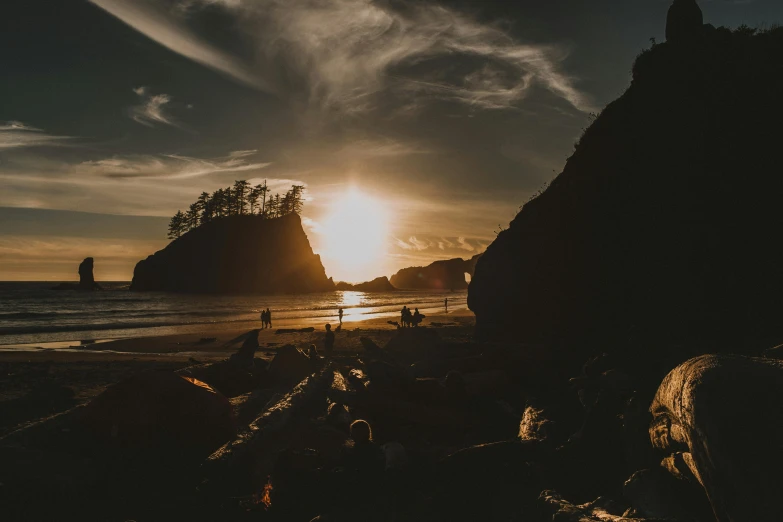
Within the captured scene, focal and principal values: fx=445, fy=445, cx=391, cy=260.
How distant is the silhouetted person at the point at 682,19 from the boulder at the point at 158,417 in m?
15.8

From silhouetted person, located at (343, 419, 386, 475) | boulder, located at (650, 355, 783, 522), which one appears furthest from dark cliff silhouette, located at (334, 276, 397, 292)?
boulder, located at (650, 355, 783, 522)

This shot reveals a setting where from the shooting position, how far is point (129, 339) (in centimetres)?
2853

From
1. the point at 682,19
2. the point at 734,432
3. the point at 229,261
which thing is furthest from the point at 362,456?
the point at 229,261

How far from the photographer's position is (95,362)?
58.6 feet

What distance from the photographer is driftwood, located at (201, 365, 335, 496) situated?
227 inches

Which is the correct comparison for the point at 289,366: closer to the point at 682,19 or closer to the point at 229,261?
the point at 682,19

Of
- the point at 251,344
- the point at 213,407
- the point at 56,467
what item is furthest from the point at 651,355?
the point at 251,344

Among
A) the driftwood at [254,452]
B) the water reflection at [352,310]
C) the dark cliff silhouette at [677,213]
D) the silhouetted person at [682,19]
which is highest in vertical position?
the silhouetted person at [682,19]

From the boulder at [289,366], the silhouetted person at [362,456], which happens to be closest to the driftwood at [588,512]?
the silhouetted person at [362,456]

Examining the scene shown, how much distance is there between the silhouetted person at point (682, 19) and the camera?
13.5m

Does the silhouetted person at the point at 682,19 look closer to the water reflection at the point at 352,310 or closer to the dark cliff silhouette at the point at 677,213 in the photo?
the dark cliff silhouette at the point at 677,213

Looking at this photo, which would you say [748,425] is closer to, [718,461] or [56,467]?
[718,461]

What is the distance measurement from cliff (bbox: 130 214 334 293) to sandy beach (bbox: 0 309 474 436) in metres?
78.6

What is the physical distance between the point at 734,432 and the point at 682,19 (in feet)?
49.5
